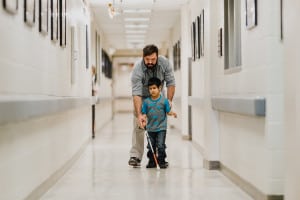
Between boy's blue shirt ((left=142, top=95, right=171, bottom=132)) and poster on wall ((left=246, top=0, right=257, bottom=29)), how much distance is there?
2.08m

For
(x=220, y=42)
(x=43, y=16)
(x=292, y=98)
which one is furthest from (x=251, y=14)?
(x=43, y=16)

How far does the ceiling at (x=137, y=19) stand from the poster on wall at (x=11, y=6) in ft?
25.2

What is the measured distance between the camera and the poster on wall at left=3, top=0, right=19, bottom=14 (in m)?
3.29

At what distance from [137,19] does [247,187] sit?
10.1 metres

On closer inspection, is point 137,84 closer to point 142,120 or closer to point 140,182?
point 142,120

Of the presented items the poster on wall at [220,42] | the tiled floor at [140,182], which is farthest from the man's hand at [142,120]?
the poster on wall at [220,42]

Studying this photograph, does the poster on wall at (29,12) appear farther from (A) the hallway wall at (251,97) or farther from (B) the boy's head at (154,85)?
(B) the boy's head at (154,85)

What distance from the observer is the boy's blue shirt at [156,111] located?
21.2 ft

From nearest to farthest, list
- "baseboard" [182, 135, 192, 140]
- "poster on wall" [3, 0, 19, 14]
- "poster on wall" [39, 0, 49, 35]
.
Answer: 1. "poster on wall" [3, 0, 19, 14]
2. "poster on wall" [39, 0, 49, 35]
3. "baseboard" [182, 135, 192, 140]

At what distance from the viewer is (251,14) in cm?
452

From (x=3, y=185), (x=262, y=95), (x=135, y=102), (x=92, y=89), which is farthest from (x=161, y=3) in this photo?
(x=3, y=185)

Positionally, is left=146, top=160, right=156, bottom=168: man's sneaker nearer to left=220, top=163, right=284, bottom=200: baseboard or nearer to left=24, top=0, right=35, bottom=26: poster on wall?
left=220, top=163, right=284, bottom=200: baseboard

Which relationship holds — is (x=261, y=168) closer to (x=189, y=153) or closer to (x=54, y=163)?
(x=54, y=163)

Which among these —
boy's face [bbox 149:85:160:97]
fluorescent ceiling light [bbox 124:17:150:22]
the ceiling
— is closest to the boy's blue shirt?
boy's face [bbox 149:85:160:97]
